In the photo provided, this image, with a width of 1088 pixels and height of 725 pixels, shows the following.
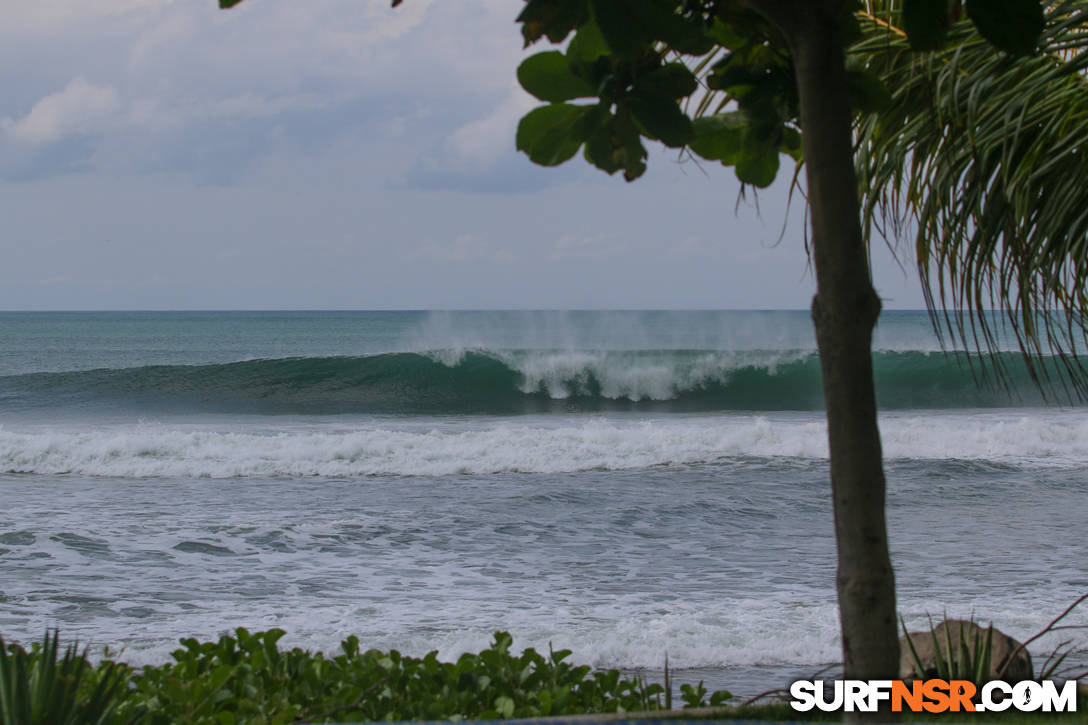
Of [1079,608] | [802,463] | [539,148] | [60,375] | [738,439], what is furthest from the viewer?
[60,375]

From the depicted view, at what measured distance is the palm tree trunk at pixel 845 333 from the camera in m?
1.31

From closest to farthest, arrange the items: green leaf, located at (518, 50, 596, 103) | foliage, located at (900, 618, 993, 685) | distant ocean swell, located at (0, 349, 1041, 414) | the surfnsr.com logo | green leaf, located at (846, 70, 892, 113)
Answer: green leaf, located at (518, 50, 596, 103)
green leaf, located at (846, 70, 892, 113)
the surfnsr.com logo
foliage, located at (900, 618, 993, 685)
distant ocean swell, located at (0, 349, 1041, 414)

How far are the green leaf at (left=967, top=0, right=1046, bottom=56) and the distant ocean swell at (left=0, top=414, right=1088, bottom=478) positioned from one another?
10.5m

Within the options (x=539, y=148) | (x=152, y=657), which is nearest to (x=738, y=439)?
(x=152, y=657)

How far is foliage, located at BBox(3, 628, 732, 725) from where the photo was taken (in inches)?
88.3

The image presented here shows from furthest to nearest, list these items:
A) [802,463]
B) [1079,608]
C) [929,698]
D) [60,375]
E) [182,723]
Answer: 1. [60,375]
2. [802,463]
3. [1079,608]
4. [929,698]
5. [182,723]

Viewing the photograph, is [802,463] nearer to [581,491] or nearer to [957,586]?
[581,491]

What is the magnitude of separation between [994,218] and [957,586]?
3.79 meters

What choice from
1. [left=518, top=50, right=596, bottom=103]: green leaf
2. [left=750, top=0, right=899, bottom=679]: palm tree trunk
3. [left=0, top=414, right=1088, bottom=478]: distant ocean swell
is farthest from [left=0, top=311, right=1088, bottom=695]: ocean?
[left=518, top=50, right=596, bottom=103]: green leaf

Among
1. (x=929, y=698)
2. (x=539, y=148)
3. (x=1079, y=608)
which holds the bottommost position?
(x=1079, y=608)

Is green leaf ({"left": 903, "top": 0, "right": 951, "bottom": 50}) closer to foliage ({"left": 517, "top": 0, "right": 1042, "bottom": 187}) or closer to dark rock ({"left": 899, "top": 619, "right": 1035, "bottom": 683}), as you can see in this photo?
foliage ({"left": 517, "top": 0, "right": 1042, "bottom": 187})

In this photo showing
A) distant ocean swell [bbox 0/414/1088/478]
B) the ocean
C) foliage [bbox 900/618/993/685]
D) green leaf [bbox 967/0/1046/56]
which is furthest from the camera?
distant ocean swell [bbox 0/414/1088/478]

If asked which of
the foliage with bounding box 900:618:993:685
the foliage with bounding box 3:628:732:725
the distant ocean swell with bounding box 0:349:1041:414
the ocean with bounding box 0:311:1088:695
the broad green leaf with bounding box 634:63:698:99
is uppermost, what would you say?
the broad green leaf with bounding box 634:63:698:99

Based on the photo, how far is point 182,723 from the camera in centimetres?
212
